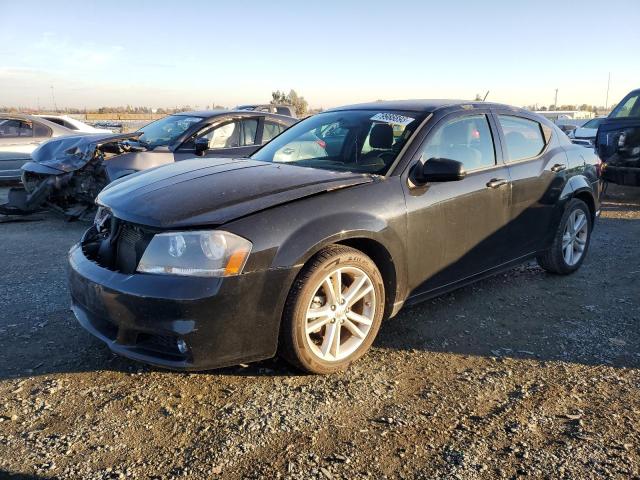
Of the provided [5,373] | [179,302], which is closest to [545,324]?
[179,302]

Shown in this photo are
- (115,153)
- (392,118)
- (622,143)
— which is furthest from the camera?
(622,143)

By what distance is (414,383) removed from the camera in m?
3.12

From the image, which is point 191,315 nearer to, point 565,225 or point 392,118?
point 392,118

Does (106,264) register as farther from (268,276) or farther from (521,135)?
(521,135)

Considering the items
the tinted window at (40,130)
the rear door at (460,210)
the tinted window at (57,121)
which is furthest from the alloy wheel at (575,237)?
the tinted window at (57,121)

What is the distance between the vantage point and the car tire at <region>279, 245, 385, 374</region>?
296cm

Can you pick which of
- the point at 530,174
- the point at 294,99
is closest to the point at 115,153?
the point at 530,174

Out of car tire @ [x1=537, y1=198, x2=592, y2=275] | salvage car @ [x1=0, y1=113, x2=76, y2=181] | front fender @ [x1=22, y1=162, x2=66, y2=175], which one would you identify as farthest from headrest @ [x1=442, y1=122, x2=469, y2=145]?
salvage car @ [x1=0, y1=113, x2=76, y2=181]

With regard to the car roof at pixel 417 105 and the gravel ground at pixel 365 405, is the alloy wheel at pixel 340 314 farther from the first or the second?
the car roof at pixel 417 105

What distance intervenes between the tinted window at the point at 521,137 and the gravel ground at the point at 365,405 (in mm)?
1305

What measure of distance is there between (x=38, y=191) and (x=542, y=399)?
6.90m

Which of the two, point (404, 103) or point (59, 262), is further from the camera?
point (59, 262)

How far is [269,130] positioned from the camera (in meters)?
8.12

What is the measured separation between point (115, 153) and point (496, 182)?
5.16 m
